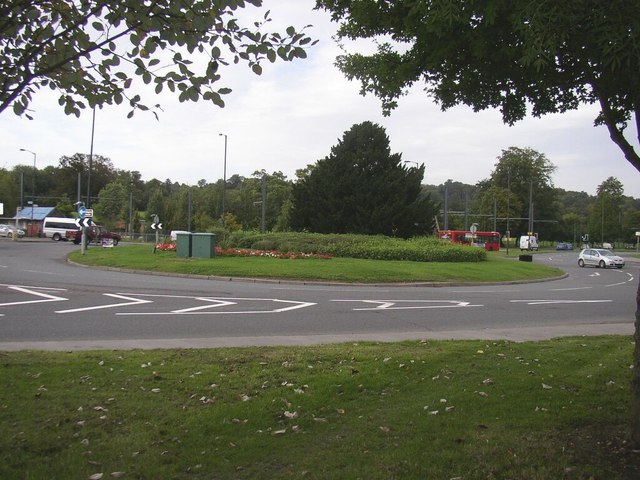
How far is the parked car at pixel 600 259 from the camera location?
139ft

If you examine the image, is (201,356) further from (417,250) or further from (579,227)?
(579,227)

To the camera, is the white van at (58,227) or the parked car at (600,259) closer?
the parked car at (600,259)

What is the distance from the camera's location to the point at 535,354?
734cm

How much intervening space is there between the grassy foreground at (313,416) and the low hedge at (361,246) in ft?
77.9

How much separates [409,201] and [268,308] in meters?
30.6

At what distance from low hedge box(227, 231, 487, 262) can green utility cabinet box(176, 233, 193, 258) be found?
5017mm

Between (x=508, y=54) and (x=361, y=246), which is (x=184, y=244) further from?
(x=508, y=54)

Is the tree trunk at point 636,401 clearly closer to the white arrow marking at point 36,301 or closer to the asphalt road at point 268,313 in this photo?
the asphalt road at point 268,313

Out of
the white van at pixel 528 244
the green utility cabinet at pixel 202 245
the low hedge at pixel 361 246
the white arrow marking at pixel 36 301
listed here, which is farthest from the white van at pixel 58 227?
the white van at pixel 528 244

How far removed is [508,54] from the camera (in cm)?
548

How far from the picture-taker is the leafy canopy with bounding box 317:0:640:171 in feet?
13.7

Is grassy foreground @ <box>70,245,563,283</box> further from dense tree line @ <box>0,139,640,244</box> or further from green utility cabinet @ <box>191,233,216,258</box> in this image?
dense tree line @ <box>0,139,640,244</box>

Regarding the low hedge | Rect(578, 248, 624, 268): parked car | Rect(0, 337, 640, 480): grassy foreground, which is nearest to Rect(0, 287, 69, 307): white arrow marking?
Rect(0, 337, 640, 480): grassy foreground

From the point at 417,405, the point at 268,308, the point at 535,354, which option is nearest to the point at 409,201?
the point at 268,308
